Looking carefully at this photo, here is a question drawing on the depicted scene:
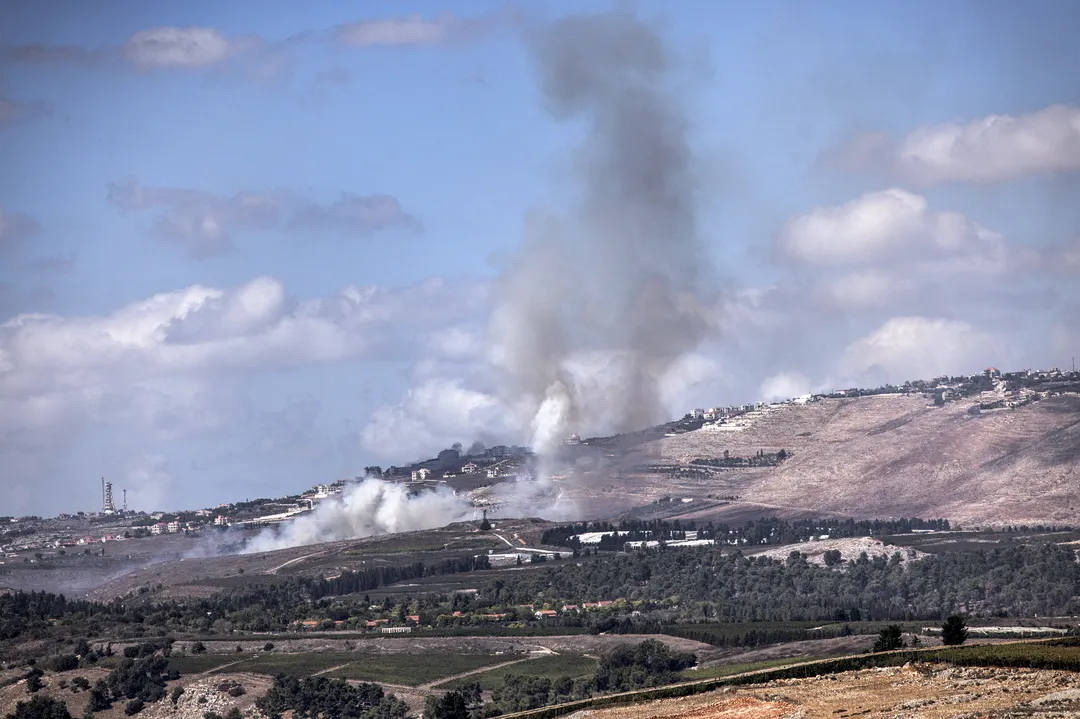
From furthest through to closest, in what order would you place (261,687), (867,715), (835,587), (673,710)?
(835,587) < (261,687) < (673,710) < (867,715)

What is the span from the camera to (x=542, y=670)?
449 ft

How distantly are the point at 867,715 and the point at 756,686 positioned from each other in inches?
720

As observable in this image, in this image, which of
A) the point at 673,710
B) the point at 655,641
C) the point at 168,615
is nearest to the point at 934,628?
the point at 655,641

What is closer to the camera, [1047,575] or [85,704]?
[85,704]

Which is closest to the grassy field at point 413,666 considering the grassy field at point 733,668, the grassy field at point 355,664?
the grassy field at point 355,664

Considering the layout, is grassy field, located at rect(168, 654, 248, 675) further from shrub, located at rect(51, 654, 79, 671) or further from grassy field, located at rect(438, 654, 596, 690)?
grassy field, located at rect(438, 654, 596, 690)

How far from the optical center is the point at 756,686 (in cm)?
9369

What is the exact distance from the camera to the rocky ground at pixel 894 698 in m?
73.4

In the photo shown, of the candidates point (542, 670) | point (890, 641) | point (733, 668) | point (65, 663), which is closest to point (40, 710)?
point (65, 663)

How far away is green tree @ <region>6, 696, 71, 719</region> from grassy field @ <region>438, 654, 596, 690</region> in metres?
31.1

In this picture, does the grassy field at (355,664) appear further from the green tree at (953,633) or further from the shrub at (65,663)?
the green tree at (953,633)

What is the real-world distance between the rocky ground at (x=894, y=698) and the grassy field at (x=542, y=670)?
3749 centimetres

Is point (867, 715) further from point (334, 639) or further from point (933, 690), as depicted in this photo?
point (334, 639)

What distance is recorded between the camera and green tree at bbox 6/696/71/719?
436ft
